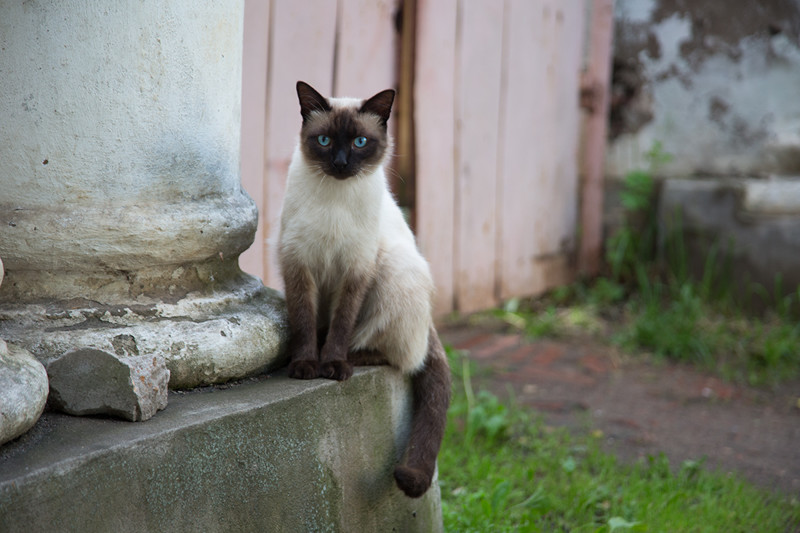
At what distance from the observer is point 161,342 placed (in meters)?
1.82

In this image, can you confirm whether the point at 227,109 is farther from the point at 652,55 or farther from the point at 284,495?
the point at 652,55

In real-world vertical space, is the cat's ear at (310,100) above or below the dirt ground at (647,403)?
above

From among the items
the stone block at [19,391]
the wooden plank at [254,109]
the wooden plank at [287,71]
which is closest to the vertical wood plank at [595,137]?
the wooden plank at [287,71]

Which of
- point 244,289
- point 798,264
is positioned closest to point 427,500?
point 244,289

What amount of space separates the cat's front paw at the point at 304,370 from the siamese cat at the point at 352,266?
0.05 meters

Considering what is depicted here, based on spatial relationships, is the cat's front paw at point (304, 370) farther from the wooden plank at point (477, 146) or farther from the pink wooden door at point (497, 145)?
the wooden plank at point (477, 146)

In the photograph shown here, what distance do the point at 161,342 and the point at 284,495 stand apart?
0.47 metres

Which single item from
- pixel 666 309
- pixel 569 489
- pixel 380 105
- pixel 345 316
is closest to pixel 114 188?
pixel 345 316

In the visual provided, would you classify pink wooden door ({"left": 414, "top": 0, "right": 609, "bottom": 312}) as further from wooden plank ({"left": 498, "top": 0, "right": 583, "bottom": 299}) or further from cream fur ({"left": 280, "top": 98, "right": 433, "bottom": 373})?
cream fur ({"left": 280, "top": 98, "right": 433, "bottom": 373})

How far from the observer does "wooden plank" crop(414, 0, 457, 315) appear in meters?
4.42

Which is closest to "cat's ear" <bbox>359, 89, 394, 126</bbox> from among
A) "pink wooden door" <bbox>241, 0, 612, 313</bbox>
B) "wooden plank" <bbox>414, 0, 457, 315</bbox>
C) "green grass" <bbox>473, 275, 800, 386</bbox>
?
"pink wooden door" <bbox>241, 0, 612, 313</bbox>

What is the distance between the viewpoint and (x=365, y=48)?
405 cm

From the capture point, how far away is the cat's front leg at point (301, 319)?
6.75ft

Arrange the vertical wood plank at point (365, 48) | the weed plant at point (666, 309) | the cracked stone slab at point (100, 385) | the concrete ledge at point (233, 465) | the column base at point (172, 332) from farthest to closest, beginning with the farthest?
the weed plant at point (666, 309) → the vertical wood plank at point (365, 48) → the column base at point (172, 332) → the cracked stone slab at point (100, 385) → the concrete ledge at point (233, 465)
